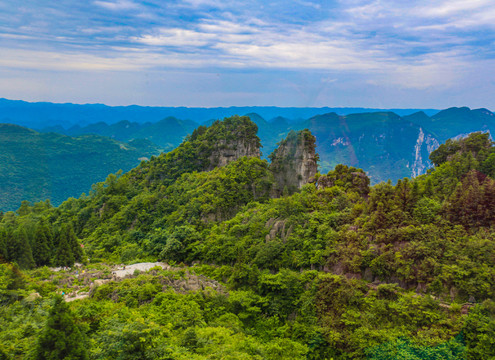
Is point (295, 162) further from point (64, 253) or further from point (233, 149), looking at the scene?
point (64, 253)

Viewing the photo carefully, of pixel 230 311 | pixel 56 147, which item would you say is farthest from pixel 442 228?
pixel 56 147

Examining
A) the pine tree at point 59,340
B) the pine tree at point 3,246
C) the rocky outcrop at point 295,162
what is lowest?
→ the pine tree at point 3,246

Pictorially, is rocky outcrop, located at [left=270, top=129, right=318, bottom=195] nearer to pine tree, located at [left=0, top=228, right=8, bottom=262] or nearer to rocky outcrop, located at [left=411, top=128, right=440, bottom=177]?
pine tree, located at [left=0, top=228, right=8, bottom=262]

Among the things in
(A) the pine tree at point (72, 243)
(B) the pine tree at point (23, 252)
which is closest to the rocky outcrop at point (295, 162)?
(A) the pine tree at point (72, 243)

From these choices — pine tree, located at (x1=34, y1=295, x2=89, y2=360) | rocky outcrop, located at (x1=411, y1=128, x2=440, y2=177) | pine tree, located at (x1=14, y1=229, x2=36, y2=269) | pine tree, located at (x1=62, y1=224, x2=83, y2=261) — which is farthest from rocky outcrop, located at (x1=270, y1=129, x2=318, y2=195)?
rocky outcrop, located at (x1=411, y1=128, x2=440, y2=177)

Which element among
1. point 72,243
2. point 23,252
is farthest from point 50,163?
point 23,252

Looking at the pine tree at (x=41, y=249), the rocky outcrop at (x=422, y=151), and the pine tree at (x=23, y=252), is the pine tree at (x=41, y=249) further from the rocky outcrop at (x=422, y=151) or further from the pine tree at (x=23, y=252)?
the rocky outcrop at (x=422, y=151)
